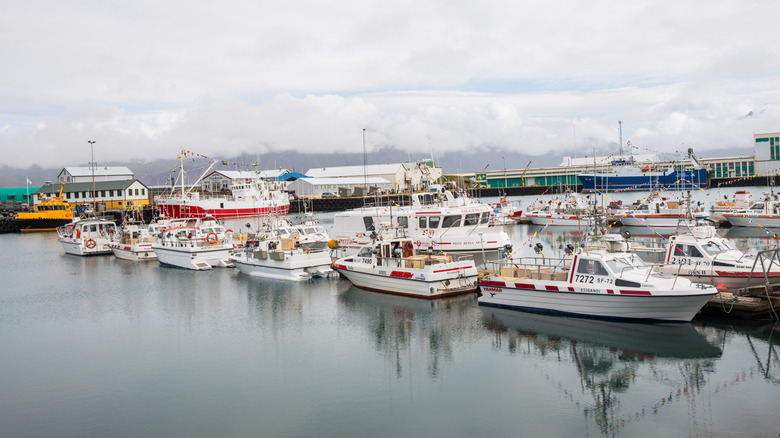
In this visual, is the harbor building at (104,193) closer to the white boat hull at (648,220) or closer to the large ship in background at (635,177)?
the white boat hull at (648,220)

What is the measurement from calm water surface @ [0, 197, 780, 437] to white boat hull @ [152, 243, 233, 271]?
368 inches

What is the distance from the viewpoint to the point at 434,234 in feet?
96.9

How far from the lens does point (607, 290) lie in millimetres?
16281

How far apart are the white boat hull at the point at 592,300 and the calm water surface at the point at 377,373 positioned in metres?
0.38

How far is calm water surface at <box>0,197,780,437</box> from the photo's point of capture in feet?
37.7

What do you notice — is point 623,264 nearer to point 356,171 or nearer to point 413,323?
point 413,323

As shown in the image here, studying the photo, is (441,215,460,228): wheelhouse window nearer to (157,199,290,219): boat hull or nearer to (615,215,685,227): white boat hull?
(615,215,685,227): white boat hull

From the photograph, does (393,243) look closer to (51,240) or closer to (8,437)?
(8,437)

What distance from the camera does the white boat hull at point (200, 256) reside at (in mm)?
31781

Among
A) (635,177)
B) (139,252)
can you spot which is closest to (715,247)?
(139,252)

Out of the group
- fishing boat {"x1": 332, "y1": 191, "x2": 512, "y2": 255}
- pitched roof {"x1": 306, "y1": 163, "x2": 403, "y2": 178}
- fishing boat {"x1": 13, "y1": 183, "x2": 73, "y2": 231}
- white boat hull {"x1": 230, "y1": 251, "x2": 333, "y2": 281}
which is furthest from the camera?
pitched roof {"x1": 306, "y1": 163, "x2": 403, "y2": 178}

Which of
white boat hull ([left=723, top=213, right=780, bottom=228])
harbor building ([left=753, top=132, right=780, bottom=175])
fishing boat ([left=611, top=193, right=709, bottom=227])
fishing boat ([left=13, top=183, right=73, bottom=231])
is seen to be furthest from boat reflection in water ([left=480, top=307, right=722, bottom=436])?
harbor building ([left=753, top=132, right=780, bottom=175])

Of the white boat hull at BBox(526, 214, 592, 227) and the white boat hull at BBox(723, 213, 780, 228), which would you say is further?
the white boat hull at BBox(526, 214, 592, 227)

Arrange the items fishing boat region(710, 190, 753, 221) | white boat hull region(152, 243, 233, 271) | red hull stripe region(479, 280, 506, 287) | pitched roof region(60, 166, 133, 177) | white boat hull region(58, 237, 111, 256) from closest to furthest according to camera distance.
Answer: red hull stripe region(479, 280, 506, 287), white boat hull region(152, 243, 233, 271), white boat hull region(58, 237, 111, 256), fishing boat region(710, 190, 753, 221), pitched roof region(60, 166, 133, 177)
